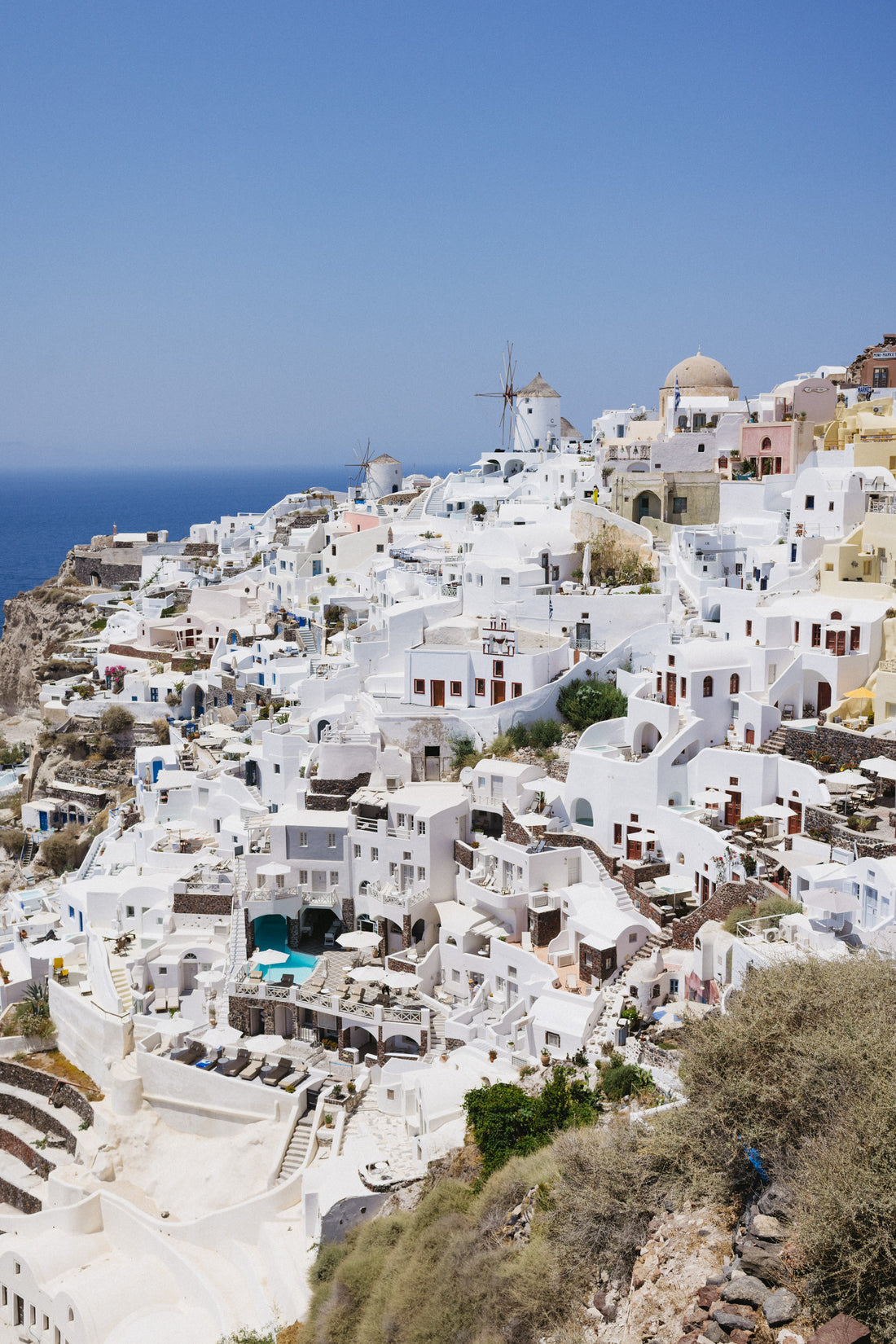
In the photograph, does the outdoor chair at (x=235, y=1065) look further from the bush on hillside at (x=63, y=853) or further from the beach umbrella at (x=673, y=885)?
the bush on hillside at (x=63, y=853)

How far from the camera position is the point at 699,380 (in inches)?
1933

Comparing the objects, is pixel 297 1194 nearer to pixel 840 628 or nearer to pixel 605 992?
pixel 605 992

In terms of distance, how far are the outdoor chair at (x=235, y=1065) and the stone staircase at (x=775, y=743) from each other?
1428 cm

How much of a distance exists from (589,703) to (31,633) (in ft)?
143

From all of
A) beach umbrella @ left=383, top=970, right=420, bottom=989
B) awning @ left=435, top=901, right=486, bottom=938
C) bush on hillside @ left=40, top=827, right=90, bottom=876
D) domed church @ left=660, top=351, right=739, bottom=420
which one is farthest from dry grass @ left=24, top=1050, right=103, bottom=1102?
domed church @ left=660, top=351, right=739, bottom=420

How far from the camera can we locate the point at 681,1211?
13.0 metres

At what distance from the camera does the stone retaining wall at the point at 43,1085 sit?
26859mm

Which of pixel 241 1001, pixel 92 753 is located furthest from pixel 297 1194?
pixel 92 753

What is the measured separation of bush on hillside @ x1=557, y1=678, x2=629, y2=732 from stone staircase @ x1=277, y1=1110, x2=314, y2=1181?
13.6 meters

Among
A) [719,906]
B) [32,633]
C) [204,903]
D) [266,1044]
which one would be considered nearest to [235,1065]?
[266,1044]

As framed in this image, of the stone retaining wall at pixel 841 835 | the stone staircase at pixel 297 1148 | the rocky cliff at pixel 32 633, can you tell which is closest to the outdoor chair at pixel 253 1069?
the stone staircase at pixel 297 1148

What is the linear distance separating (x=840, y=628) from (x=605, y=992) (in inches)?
464

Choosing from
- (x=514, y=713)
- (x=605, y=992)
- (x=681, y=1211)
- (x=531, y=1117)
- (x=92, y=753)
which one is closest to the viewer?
(x=681, y=1211)

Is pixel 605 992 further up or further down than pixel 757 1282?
further down
